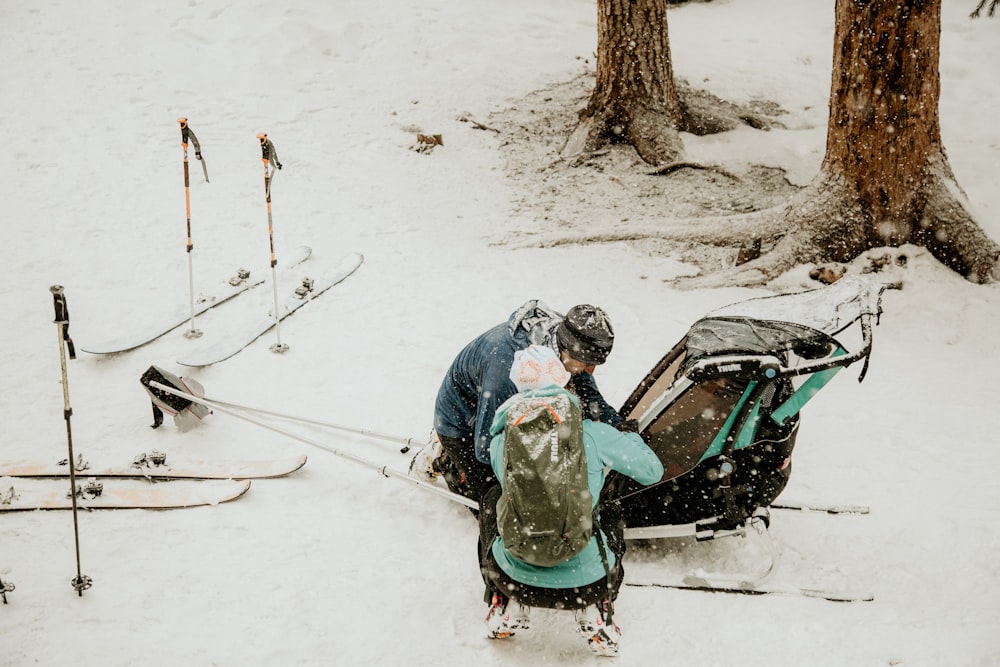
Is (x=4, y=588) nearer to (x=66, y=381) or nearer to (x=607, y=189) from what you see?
(x=66, y=381)

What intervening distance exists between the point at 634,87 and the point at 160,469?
290 inches

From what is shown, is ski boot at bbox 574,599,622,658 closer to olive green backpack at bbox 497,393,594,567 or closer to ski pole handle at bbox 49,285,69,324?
olive green backpack at bbox 497,393,594,567

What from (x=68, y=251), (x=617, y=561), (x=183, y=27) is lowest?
(x=617, y=561)

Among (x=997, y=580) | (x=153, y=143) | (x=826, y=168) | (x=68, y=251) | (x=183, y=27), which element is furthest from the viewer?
(x=183, y=27)

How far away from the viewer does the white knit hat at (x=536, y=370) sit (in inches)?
139

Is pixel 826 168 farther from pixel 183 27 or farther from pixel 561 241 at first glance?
pixel 183 27

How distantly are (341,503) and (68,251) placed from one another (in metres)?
5.16

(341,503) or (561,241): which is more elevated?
(561,241)

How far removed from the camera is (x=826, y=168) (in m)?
7.52

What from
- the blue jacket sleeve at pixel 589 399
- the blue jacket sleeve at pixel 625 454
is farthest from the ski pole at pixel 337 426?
the blue jacket sleeve at pixel 625 454

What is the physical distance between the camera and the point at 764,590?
4191 millimetres

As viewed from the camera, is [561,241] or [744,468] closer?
[744,468]

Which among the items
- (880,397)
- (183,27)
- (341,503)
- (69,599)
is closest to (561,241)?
(880,397)

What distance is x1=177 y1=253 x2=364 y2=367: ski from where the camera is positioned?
654cm
